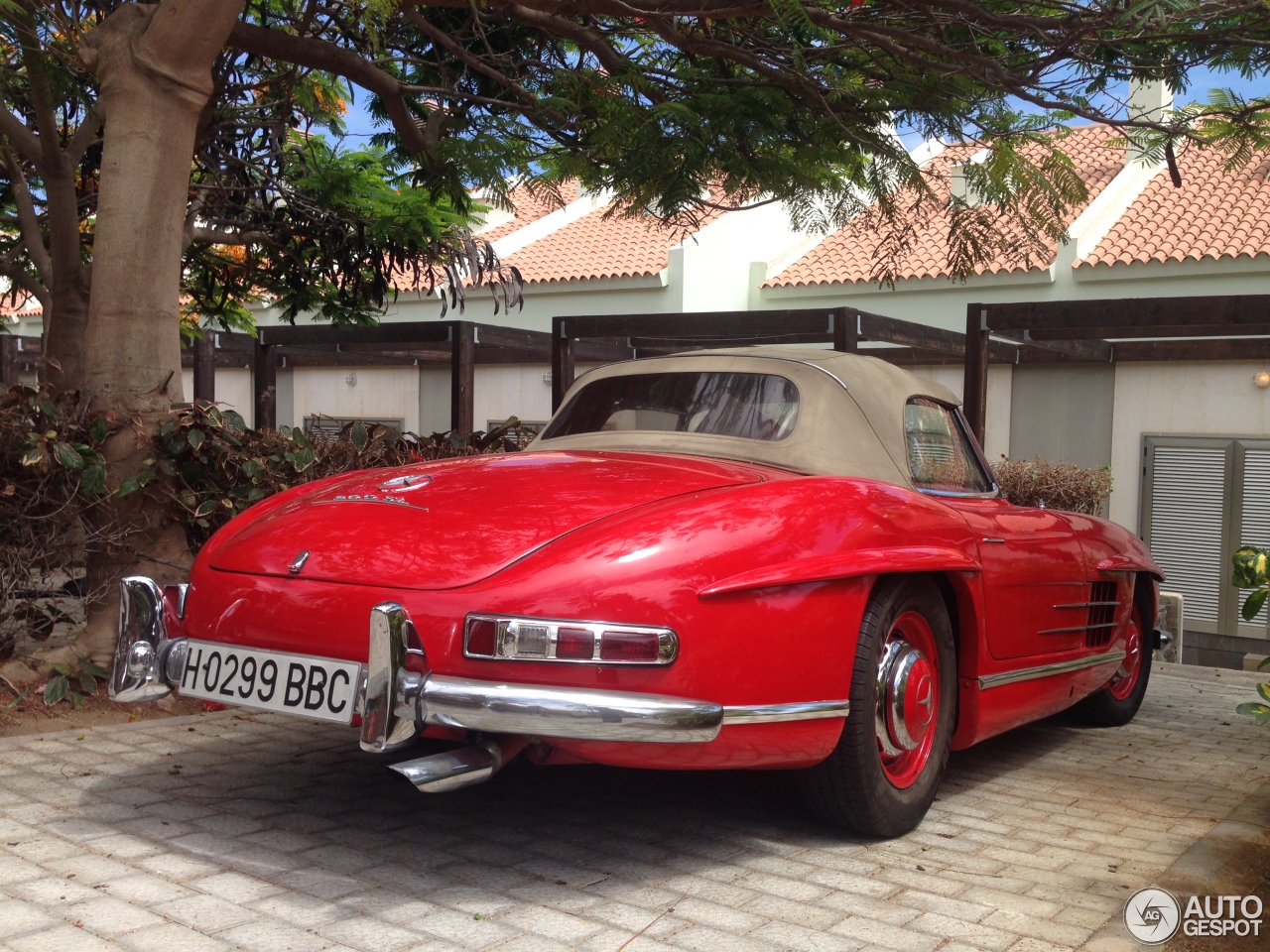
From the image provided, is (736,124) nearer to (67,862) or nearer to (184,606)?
(184,606)

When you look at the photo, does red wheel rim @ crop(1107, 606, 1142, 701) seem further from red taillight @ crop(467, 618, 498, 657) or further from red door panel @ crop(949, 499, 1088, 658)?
red taillight @ crop(467, 618, 498, 657)

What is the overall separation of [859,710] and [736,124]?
3.97 m

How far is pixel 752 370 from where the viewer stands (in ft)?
14.1

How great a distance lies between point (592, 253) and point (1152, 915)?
852 inches

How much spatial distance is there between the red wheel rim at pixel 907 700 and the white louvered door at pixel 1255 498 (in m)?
13.0

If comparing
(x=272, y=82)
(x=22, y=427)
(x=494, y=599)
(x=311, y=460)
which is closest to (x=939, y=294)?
(x=272, y=82)

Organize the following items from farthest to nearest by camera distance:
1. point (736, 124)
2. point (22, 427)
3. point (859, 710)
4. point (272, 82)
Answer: point (272, 82) → point (736, 124) → point (22, 427) → point (859, 710)

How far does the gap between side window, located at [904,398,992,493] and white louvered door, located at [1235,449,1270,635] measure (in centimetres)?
1204

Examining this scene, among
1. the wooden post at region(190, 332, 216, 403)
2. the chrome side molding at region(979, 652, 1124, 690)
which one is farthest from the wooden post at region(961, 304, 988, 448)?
the wooden post at region(190, 332, 216, 403)

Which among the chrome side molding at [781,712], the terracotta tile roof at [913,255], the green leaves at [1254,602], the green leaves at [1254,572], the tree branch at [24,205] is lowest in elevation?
the chrome side molding at [781,712]

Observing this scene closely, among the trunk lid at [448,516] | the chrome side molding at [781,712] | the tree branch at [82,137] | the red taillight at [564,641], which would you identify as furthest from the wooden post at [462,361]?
the red taillight at [564,641]

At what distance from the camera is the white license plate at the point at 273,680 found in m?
3.07

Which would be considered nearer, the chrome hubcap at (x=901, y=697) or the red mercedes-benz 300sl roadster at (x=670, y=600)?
the red mercedes-benz 300sl roadster at (x=670, y=600)

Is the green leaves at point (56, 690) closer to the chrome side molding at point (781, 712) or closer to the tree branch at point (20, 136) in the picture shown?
the chrome side molding at point (781, 712)
